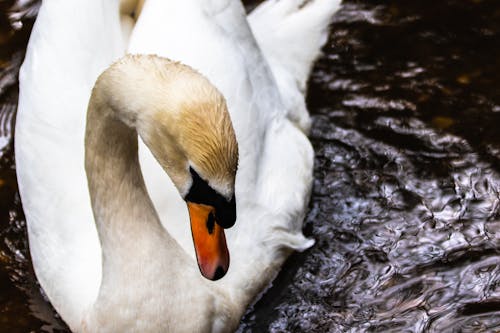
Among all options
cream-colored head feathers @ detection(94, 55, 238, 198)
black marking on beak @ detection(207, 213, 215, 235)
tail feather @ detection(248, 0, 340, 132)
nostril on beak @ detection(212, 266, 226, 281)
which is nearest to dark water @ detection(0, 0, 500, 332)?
tail feather @ detection(248, 0, 340, 132)

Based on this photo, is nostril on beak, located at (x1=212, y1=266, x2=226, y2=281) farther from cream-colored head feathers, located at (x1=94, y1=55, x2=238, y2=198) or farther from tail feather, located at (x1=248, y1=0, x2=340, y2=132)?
tail feather, located at (x1=248, y1=0, x2=340, y2=132)

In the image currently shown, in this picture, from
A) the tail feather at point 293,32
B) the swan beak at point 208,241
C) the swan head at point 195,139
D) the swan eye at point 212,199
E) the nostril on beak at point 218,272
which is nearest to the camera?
the swan head at point 195,139

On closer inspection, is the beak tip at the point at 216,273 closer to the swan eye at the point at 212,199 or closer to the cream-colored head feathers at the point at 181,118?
the swan eye at the point at 212,199

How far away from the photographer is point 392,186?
4.79 metres

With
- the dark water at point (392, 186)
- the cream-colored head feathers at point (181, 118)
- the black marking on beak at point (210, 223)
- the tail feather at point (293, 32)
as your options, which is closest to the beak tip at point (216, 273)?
the black marking on beak at point (210, 223)

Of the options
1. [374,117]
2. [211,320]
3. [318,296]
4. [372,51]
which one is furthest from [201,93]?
[372,51]

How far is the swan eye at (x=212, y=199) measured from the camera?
3.17 m

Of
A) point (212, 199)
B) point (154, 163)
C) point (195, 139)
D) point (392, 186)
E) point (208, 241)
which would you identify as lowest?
point (392, 186)

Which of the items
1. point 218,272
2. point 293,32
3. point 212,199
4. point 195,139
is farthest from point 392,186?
point 195,139

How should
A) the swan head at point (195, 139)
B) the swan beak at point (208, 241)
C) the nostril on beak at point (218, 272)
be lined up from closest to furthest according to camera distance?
the swan head at point (195, 139) → the swan beak at point (208, 241) → the nostril on beak at point (218, 272)

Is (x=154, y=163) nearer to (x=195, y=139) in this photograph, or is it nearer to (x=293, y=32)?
(x=195, y=139)

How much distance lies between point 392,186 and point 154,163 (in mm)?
1205

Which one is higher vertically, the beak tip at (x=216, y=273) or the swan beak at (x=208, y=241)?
the swan beak at (x=208, y=241)

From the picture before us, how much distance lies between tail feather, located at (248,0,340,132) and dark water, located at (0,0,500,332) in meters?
0.11
